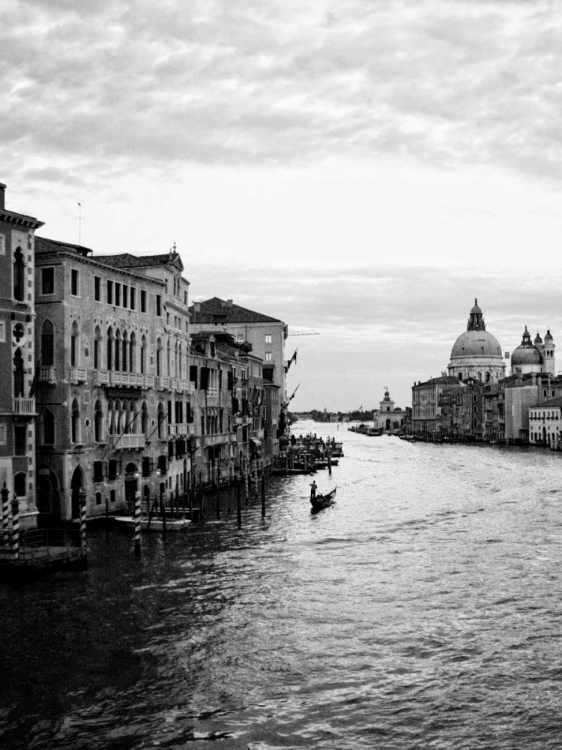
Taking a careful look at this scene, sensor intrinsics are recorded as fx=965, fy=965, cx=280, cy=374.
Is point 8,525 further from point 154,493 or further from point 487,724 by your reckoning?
point 487,724

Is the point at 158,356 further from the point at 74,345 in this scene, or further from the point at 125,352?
the point at 74,345

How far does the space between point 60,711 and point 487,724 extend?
7312 millimetres

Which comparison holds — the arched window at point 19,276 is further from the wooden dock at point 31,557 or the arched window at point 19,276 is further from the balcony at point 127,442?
the balcony at point 127,442

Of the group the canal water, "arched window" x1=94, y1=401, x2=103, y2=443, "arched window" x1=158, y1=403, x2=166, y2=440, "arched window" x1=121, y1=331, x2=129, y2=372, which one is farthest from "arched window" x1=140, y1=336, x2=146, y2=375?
the canal water

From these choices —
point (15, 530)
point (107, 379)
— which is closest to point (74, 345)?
point (107, 379)

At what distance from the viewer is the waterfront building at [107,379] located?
116 ft

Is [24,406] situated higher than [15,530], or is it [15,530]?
[24,406]

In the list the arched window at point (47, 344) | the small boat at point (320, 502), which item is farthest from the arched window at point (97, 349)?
the small boat at point (320, 502)

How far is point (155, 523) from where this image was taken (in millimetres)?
36094

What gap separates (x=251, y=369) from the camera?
71.1 metres

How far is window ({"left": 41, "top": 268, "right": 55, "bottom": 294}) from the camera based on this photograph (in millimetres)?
35438

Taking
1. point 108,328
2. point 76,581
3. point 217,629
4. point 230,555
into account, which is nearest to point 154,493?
point 108,328

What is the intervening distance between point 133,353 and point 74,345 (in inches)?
203

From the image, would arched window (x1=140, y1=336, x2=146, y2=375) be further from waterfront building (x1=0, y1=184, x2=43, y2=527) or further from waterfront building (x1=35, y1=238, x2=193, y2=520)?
waterfront building (x1=0, y1=184, x2=43, y2=527)
